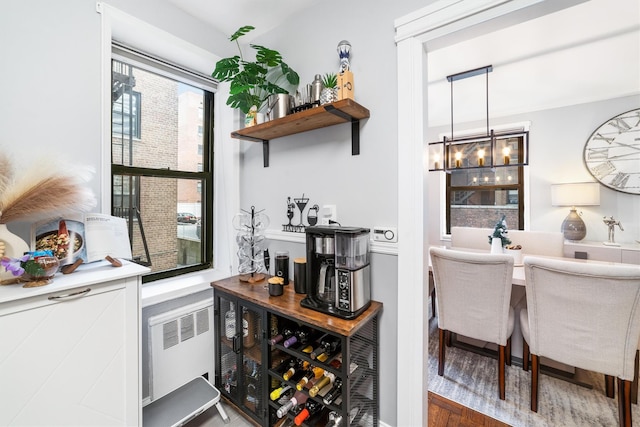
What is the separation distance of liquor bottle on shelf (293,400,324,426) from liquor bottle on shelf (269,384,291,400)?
0.14m

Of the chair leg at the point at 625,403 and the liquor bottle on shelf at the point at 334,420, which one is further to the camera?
the chair leg at the point at 625,403

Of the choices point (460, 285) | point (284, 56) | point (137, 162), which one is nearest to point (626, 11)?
point (460, 285)

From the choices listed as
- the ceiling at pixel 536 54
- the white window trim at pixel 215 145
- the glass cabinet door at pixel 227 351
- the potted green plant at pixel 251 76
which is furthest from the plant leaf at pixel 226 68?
the glass cabinet door at pixel 227 351

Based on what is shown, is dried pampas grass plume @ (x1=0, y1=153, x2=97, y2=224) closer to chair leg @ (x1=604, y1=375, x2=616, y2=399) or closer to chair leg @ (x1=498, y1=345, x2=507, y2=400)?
chair leg @ (x1=498, y1=345, x2=507, y2=400)

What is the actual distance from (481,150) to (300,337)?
8.96 ft

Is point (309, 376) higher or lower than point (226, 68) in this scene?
lower

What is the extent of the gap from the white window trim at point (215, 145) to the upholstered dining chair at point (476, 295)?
171 centimetres

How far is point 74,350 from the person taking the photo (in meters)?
1.00

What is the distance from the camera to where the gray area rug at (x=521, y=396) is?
1653 millimetres

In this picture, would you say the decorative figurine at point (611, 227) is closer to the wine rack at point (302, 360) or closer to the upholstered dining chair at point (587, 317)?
the upholstered dining chair at point (587, 317)

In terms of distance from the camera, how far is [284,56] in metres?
1.89

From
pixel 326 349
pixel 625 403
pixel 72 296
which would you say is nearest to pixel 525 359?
pixel 625 403

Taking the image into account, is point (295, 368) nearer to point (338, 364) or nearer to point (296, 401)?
point (296, 401)

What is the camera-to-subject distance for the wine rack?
4.03ft
